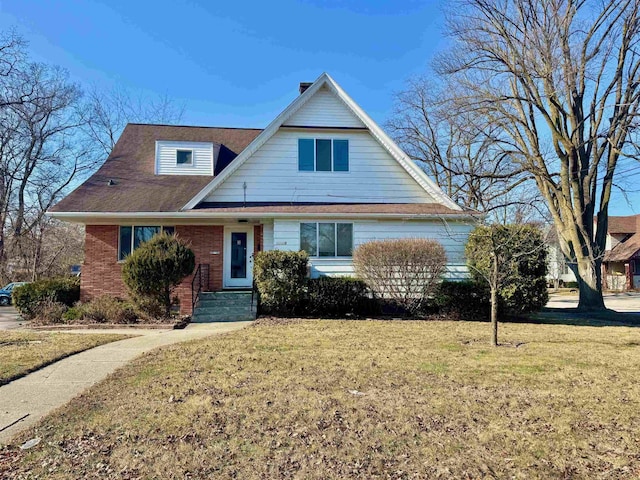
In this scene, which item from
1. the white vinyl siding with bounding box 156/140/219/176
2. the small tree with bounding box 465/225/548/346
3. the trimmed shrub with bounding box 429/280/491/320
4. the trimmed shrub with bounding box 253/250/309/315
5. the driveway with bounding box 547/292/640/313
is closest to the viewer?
the small tree with bounding box 465/225/548/346

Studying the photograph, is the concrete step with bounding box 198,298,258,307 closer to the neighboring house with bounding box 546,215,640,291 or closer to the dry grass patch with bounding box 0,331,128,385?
the dry grass patch with bounding box 0,331,128,385

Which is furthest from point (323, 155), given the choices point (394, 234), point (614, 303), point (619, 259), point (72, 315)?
point (619, 259)

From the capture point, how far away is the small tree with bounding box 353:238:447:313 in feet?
39.9

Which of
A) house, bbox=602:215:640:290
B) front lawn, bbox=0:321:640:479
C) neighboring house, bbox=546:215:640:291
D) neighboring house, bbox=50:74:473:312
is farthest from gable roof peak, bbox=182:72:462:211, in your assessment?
house, bbox=602:215:640:290

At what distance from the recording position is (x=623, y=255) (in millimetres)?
38375

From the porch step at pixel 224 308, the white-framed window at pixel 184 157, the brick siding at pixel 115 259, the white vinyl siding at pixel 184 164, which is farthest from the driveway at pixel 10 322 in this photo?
the white-framed window at pixel 184 157

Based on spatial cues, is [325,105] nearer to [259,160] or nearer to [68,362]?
[259,160]

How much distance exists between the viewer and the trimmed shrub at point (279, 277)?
12.0 metres

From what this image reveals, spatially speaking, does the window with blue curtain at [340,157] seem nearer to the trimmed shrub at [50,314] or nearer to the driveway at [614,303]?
the trimmed shrub at [50,314]

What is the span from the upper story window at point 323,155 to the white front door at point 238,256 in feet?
10.0

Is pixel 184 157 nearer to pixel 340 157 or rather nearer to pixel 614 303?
pixel 340 157

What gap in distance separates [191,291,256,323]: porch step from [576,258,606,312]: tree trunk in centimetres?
1264

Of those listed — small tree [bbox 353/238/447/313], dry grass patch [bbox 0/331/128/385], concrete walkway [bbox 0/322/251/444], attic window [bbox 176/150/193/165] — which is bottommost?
concrete walkway [bbox 0/322/251/444]

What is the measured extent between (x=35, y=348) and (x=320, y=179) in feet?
32.3
